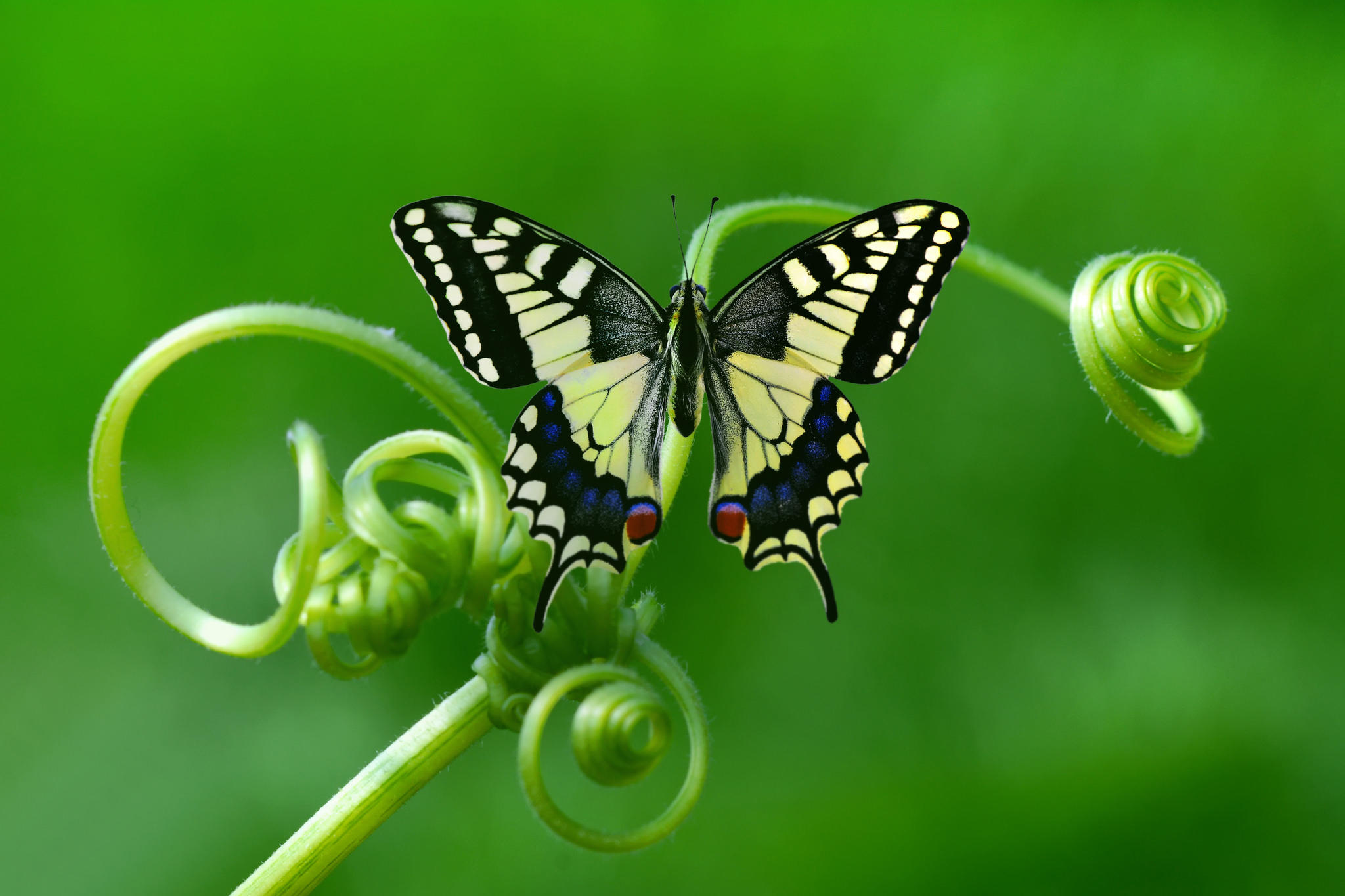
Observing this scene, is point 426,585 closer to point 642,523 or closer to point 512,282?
point 642,523

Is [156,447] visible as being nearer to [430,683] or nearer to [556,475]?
[430,683]

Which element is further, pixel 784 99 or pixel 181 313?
pixel 784 99

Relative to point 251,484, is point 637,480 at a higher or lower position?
higher

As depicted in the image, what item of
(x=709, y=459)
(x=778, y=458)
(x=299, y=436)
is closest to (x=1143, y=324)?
(x=778, y=458)

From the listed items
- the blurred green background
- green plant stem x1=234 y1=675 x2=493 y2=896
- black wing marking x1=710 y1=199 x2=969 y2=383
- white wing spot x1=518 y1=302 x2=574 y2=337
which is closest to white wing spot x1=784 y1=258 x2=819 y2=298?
black wing marking x1=710 y1=199 x2=969 y2=383

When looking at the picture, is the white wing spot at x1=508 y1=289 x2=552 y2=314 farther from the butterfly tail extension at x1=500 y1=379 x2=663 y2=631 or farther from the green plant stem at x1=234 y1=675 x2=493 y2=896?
the green plant stem at x1=234 y1=675 x2=493 y2=896

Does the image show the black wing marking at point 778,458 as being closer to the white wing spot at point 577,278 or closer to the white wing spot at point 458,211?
the white wing spot at point 577,278

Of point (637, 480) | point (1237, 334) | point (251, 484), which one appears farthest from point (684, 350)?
point (1237, 334)
